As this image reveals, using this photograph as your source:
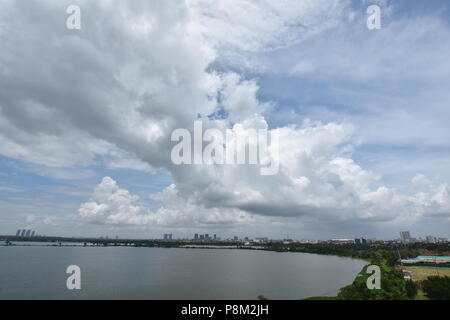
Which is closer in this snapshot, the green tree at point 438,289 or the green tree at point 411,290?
the green tree at point 438,289

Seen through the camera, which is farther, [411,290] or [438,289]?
[411,290]

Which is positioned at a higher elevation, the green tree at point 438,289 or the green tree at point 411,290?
the green tree at point 438,289

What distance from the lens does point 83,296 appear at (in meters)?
45.7

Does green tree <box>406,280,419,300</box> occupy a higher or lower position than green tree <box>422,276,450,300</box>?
lower

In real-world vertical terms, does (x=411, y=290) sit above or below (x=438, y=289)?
below

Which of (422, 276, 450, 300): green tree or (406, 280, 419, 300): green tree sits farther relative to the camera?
(406, 280, 419, 300): green tree

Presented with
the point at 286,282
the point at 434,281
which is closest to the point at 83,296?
the point at 286,282

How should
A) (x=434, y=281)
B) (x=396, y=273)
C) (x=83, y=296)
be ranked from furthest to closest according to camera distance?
(x=83, y=296), (x=396, y=273), (x=434, y=281)
